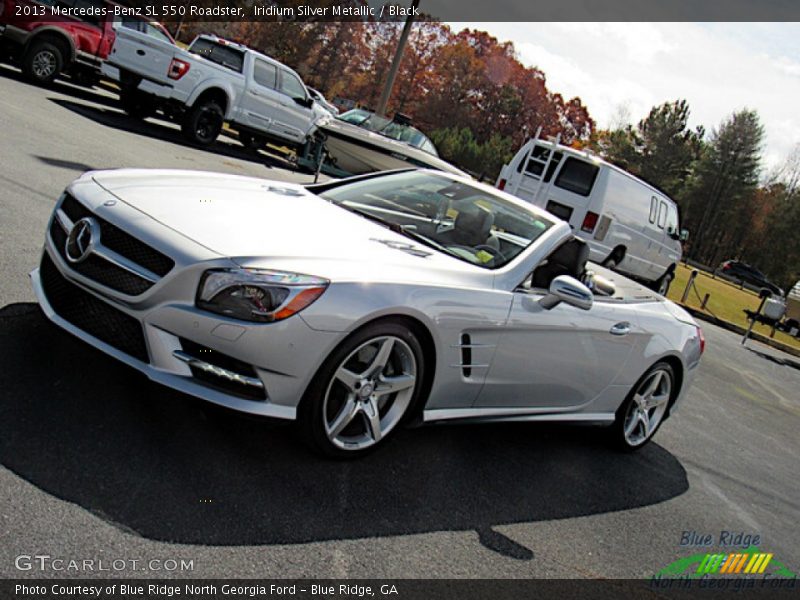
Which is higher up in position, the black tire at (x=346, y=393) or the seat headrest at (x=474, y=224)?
the seat headrest at (x=474, y=224)

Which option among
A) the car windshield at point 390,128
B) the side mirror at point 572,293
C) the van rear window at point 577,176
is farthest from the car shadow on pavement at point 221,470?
the car windshield at point 390,128

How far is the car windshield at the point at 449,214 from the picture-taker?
4723 millimetres

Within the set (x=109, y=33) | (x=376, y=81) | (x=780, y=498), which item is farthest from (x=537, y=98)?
(x=780, y=498)

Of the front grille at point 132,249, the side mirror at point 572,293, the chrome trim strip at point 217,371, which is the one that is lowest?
the chrome trim strip at point 217,371

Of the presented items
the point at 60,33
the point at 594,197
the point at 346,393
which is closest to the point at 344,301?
the point at 346,393

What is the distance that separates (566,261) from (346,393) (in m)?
1.88

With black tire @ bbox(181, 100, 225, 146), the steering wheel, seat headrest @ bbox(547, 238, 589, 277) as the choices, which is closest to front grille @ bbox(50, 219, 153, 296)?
the steering wheel

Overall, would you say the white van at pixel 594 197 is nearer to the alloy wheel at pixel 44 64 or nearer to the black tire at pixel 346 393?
the alloy wheel at pixel 44 64

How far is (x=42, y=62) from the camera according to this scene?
1525 cm

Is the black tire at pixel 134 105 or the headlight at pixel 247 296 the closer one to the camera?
the headlight at pixel 247 296

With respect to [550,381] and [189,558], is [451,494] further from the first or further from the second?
[189,558]

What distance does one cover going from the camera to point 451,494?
163 inches

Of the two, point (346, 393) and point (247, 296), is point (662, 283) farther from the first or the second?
point (247, 296)

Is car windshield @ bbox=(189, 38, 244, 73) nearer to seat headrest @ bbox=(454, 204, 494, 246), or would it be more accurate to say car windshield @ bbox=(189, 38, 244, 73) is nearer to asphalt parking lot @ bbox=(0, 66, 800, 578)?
asphalt parking lot @ bbox=(0, 66, 800, 578)
